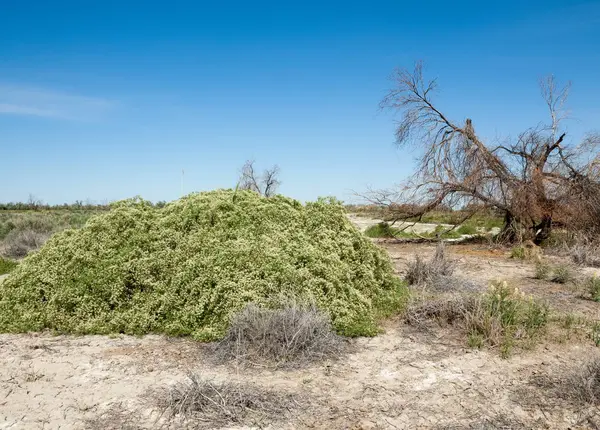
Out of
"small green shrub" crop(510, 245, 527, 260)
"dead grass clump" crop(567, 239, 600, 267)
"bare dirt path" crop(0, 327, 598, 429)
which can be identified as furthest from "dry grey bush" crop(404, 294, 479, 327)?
"small green shrub" crop(510, 245, 527, 260)

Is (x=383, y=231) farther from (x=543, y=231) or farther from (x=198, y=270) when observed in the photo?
(x=198, y=270)

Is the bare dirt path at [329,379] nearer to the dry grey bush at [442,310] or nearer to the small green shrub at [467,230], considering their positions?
the dry grey bush at [442,310]

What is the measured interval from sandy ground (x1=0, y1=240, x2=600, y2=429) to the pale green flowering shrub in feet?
1.06

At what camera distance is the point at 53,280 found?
693 centimetres

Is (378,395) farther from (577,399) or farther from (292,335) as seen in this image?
(577,399)

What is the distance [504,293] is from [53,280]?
5591 millimetres

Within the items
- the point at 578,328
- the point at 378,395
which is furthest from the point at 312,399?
the point at 578,328

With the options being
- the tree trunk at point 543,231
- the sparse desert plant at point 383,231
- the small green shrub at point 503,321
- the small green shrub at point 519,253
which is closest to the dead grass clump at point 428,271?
the small green shrub at point 503,321

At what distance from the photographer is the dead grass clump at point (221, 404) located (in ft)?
13.7

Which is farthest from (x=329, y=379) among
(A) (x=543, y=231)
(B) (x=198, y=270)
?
(A) (x=543, y=231)

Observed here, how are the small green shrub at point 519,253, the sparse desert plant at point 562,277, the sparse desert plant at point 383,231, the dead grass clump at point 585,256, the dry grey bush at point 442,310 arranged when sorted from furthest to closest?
the sparse desert plant at point 383,231 < the small green shrub at point 519,253 < the dead grass clump at point 585,256 < the sparse desert plant at point 562,277 < the dry grey bush at point 442,310

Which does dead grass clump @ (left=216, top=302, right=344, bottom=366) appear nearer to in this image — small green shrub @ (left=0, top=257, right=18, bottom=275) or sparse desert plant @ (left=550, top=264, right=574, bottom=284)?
sparse desert plant @ (left=550, top=264, right=574, bottom=284)

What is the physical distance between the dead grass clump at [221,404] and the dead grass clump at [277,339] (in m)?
0.81

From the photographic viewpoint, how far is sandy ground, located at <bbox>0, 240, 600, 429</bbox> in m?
4.27
